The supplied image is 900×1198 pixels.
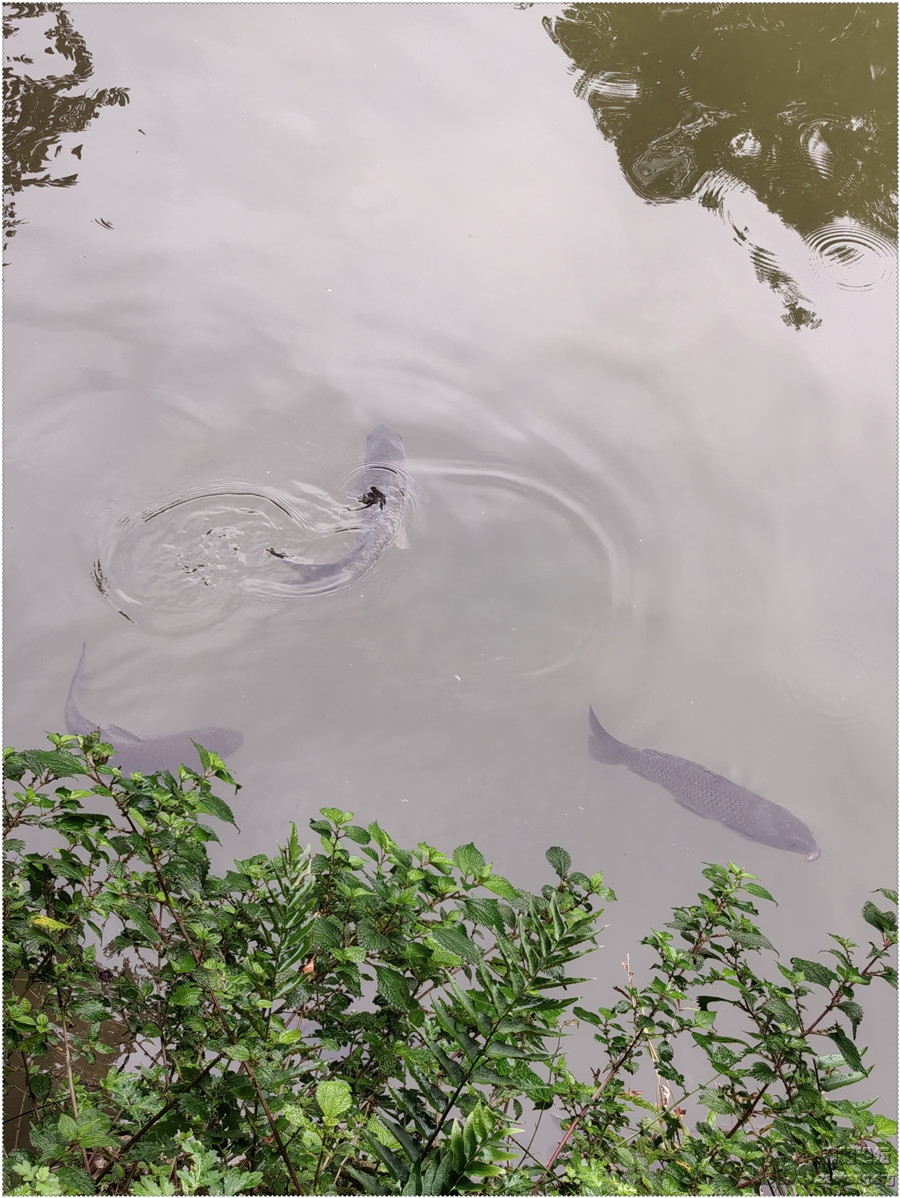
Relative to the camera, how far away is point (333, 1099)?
4.16 feet

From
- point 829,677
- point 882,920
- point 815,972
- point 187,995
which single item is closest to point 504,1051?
point 187,995

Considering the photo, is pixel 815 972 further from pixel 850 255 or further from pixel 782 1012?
pixel 850 255

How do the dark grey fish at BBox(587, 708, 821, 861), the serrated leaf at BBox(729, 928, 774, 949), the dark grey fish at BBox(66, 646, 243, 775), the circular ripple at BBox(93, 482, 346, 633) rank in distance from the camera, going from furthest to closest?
the circular ripple at BBox(93, 482, 346, 633), the dark grey fish at BBox(587, 708, 821, 861), the dark grey fish at BBox(66, 646, 243, 775), the serrated leaf at BBox(729, 928, 774, 949)

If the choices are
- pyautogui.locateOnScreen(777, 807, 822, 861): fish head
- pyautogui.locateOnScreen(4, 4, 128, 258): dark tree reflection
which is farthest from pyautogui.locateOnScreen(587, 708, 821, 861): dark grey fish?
pyautogui.locateOnScreen(4, 4, 128, 258): dark tree reflection

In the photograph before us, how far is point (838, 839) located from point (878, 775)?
43 cm

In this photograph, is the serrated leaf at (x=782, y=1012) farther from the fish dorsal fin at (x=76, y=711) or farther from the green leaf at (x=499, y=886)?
the fish dorsal fin at (x=76, y=711)

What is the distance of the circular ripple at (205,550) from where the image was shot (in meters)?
3.95

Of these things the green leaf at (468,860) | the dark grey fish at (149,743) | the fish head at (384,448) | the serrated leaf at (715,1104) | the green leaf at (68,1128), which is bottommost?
the dark grey fish at (149,743)

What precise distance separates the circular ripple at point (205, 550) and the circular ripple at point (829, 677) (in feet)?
8.48

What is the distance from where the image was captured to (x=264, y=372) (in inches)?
174

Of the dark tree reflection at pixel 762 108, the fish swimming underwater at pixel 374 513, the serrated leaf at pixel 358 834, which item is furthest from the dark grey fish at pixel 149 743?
the dark tree reflection at pixel 762 108

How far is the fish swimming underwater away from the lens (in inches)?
161

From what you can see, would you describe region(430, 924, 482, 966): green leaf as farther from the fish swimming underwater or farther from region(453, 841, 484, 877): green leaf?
the fish swimming underwater

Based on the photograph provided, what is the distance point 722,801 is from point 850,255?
3478mm
